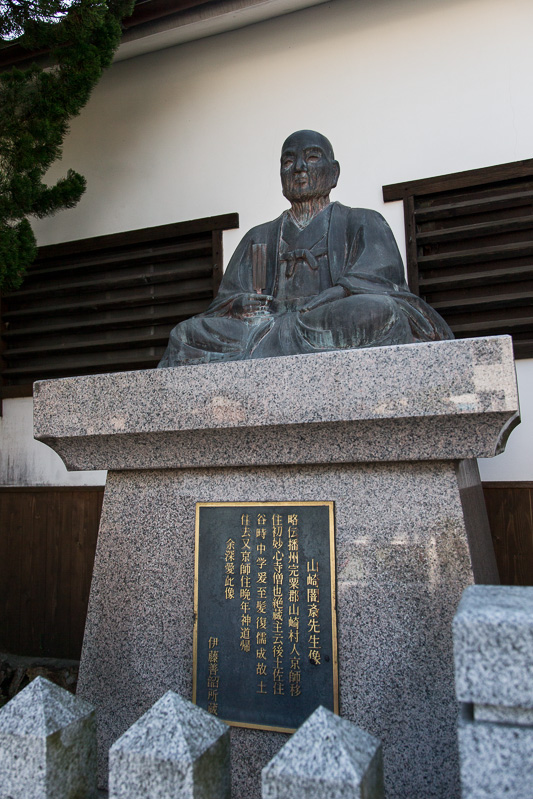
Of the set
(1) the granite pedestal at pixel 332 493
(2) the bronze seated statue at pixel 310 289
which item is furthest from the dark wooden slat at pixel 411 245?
(1) the granite pedestal at pixel 332 493

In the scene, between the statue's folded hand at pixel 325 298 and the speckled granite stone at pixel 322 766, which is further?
the statue's folded hand at pixel 325 298

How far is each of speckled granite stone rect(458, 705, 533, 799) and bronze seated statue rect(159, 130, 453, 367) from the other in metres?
1.46

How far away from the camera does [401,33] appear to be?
4176mm

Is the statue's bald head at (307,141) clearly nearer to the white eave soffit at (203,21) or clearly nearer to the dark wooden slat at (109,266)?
the dark wooden slat at (109,266)

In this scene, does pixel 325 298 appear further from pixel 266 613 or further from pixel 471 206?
pixel 471 206

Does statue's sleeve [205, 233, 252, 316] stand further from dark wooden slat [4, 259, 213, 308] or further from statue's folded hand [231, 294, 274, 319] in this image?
dark wooden slat [4, 259, 213, 308]

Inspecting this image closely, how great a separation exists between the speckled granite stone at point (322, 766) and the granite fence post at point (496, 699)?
204mm

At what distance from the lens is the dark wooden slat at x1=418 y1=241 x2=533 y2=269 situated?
149 inches

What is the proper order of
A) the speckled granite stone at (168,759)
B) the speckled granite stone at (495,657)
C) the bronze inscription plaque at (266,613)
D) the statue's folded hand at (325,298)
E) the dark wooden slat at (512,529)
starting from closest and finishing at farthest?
1. the speckled granite stone at (495,657)
2. the speckled granite stone at (168,759)
3. the bronze inscription plaque at (266,613)
4. the statue's folded hand at (325,298)
5. the dark wooden slat at (512,529)

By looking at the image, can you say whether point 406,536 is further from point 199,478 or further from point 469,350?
point 199,478

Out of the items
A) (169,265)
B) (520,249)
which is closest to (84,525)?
(169,265)

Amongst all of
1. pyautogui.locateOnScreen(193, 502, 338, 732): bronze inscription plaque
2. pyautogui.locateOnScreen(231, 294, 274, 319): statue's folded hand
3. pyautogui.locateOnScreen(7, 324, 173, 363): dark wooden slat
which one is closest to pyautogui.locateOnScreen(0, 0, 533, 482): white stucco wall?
pyautogui.locateOnScreen(7, 324, 173, 363): dark wooden slat

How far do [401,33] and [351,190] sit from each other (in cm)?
110

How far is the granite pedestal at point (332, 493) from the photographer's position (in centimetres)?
200
